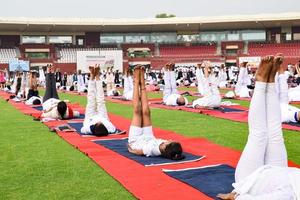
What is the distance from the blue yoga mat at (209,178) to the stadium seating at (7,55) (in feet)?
113

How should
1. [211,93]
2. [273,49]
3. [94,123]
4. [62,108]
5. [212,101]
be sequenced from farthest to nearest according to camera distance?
1. [273,49]
2. [212,101]
3. [211,93]
4. [62,108]
5. [94,123]

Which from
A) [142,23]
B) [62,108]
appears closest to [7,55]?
[142,23]

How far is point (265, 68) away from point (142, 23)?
3490 centimetres

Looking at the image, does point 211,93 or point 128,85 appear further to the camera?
point 128,85

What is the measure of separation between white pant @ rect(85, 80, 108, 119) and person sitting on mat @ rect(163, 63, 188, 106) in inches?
185

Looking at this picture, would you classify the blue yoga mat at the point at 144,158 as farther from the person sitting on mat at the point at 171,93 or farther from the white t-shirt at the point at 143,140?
the person sitting on mat at the point at 171,93

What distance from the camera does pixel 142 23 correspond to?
124 feet

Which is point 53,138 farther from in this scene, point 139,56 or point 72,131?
point 139,56

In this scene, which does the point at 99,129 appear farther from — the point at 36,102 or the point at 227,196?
the point at 36,102

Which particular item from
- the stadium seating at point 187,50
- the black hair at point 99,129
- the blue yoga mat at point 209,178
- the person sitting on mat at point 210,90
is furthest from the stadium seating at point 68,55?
the blue yoga mat at point 209,178

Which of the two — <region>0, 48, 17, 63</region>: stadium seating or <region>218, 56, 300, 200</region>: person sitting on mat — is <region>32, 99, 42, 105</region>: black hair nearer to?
<region>218, 56, 300, 200</region>: person sitting on mat

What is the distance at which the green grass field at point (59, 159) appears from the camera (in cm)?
388

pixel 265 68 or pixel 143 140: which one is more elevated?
pixel 265 68

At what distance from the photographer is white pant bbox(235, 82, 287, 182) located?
3.44 m
